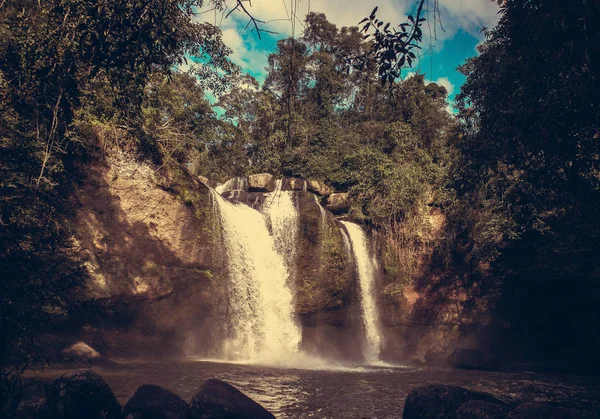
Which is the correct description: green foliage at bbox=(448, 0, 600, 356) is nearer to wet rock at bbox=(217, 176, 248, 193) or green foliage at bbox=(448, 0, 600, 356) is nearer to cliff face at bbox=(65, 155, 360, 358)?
cliff face at bbox=(65, 155, 360, 358)

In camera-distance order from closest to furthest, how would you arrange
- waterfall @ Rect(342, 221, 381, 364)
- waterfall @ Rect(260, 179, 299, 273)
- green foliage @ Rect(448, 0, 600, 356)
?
green foliage @ Rect(448, 0, 600, 356) → waterfall @ Rect(260, 179, 299, 273) → waterfall @ Rect(342, 221, 381, 364)

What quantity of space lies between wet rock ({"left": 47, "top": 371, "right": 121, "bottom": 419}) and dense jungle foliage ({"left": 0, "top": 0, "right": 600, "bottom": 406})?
148 centimetres

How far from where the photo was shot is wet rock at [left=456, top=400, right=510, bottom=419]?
6.39 m

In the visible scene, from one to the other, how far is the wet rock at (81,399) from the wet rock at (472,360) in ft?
49.8

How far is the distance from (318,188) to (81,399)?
65.5ft

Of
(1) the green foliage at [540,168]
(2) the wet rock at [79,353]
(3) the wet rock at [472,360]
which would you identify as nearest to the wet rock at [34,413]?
(2) the wet rock at [79,353]

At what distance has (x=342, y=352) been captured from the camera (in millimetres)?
19250

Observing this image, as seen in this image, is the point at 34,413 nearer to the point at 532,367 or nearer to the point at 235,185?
the point at 235,185

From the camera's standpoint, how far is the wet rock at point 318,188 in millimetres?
25281

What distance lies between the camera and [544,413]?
6090 mm

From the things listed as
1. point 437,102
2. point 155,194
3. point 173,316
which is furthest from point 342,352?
point 437,102

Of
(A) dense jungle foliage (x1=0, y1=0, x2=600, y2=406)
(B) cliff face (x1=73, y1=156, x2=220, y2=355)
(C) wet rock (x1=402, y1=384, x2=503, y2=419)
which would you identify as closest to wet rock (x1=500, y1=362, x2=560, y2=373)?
(A) dense jungle foliage (x1=0, y1=0, x2=600, y2=406)

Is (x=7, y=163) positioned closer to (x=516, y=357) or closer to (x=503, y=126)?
(x=503, y=126)

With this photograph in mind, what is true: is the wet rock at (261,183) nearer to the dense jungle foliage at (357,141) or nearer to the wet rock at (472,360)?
the dense jungle foliage at (357,141)
